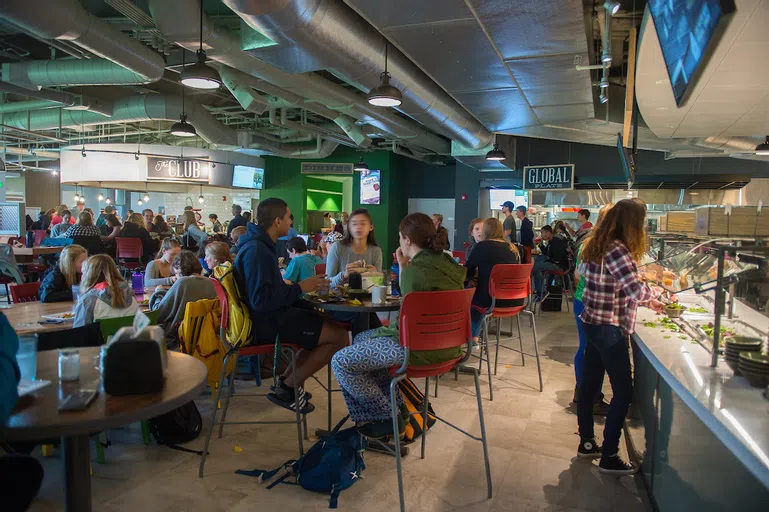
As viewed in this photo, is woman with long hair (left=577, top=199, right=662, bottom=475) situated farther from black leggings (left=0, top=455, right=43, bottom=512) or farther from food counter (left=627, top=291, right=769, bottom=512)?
black leggings (left=0, top=455, right=43, bottom=512)

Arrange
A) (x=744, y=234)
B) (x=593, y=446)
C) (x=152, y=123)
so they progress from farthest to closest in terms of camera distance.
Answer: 1. (x=152, y=123)
2. (x=744, y=234)
3. (x=593, y=446)

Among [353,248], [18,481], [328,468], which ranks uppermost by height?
[353,248]

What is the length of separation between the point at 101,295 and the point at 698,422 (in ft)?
11.0

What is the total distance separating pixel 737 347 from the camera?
2.18m

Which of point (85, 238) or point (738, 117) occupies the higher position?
point (738, 117)

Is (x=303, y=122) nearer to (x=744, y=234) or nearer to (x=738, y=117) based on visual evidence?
(x=738, y=117)

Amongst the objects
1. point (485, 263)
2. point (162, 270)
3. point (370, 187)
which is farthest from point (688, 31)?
point (370, 187)

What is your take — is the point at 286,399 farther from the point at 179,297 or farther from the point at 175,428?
the point at 179,297

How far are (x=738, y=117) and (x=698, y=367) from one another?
5008 millimetres

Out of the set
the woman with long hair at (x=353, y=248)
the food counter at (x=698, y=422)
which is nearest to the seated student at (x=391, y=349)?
the food counter at (x=698, y=422)

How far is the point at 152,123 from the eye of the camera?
14.6m

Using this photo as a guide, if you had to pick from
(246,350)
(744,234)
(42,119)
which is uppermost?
(42,119)

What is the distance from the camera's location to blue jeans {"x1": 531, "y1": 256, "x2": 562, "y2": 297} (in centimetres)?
859

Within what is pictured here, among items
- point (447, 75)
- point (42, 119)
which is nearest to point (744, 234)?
point (447, 75)
